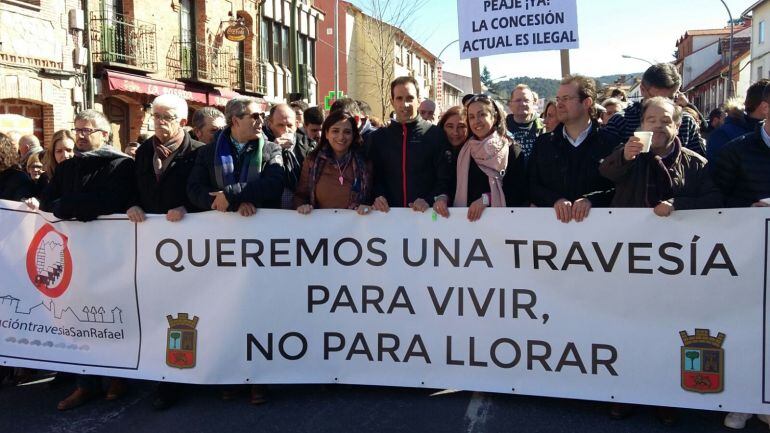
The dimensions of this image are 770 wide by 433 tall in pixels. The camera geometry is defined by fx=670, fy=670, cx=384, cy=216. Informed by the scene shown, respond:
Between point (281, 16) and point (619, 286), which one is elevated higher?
point (281, 16)

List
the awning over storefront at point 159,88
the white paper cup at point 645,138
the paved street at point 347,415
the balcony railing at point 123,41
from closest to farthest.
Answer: the white paper cup at point 645,138 → the paved street at point 347,415 → the balcony railing at point 123,41 → the awning over storefront at point 159,88

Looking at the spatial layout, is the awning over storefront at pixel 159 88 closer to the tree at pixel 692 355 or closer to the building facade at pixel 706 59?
the tree at pixel 692 355

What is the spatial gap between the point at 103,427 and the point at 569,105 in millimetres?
3457

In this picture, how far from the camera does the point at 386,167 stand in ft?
15.1

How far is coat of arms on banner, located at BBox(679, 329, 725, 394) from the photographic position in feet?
12.4

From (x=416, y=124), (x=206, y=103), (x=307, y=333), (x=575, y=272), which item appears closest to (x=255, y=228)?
(x=307, y=333)

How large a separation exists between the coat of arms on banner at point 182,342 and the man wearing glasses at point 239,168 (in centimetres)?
77

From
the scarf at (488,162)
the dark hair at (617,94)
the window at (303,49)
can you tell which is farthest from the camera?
the window at (303,49)

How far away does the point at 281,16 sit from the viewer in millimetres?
27250

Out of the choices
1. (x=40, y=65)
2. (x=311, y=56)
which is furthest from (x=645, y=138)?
(x=311, y=56)

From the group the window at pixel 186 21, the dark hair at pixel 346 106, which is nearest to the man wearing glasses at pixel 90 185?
the dark hair at pixel 346 106

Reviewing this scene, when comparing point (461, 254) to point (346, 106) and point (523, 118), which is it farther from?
point (523, 118)

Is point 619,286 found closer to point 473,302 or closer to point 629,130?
point 473,302

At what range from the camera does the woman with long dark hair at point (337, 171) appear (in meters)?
4.49
